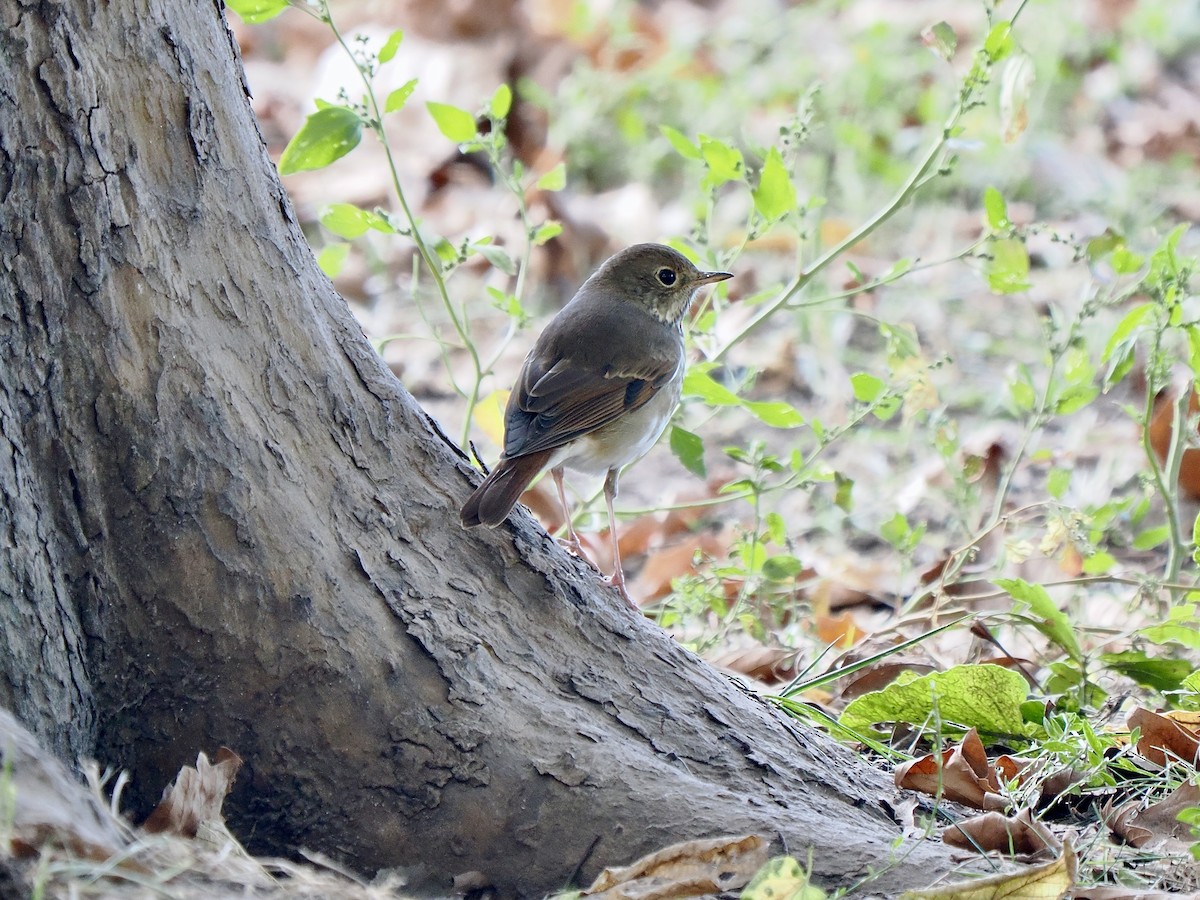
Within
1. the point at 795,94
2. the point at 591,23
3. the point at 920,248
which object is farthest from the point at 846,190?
the point at 591,23

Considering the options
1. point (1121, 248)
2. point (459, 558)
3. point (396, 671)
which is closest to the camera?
point (396, 671)

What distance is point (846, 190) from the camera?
7855mm

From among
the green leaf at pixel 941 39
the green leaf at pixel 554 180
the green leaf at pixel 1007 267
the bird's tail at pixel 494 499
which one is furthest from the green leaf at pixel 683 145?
the bird's tail at pixel 494 499

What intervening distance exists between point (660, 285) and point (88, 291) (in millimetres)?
2550

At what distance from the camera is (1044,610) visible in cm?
343

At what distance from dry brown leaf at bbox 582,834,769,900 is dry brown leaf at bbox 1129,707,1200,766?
3.79 ft

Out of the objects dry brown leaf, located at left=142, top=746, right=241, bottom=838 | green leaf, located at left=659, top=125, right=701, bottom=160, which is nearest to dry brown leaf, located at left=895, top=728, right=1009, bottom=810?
dry brown leaf, located at left=142, top=746, right=241, bottom=838

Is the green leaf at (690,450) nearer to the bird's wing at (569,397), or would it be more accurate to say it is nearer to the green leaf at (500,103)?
the bird's wing at (569,397)

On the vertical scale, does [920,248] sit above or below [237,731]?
above

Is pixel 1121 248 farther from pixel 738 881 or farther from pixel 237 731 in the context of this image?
pixel 237 731

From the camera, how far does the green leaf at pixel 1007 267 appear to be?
3982 millimetres

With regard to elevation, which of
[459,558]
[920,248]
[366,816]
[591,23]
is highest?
[591,23]

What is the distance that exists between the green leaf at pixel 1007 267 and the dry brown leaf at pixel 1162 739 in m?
1.29

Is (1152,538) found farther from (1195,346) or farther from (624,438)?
(624,438)
